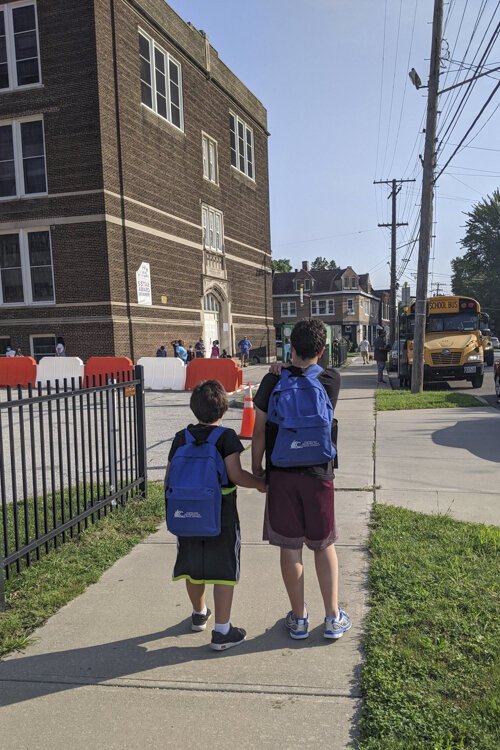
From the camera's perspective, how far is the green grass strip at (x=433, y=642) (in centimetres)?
244

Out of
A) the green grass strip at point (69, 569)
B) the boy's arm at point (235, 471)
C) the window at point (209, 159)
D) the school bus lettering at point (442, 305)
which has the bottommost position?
the green grass strip at point (69, 569)

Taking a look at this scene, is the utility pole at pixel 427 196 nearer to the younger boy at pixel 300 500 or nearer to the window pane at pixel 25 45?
the younger boy at pixel 300 500

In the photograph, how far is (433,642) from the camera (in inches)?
121

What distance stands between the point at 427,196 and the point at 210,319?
1642 centimetres

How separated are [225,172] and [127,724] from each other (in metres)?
32.1

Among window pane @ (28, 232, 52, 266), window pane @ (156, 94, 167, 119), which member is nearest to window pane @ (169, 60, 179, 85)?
window pane @ (156, 94, 167, 119)

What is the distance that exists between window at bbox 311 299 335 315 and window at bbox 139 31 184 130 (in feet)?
141

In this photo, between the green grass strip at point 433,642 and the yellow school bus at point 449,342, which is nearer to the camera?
the green grass strip at point 433,642

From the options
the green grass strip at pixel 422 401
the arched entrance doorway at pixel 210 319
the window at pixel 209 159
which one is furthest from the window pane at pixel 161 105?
the green grass strip at pixel 422 401

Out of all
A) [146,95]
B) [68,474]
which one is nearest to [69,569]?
[68,474]

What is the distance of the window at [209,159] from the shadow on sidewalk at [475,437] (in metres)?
23.2

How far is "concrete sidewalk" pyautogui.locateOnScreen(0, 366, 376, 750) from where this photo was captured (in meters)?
2.53

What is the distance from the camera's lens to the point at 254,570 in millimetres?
4238

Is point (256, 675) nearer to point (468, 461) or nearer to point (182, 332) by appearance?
point (468, 461)
